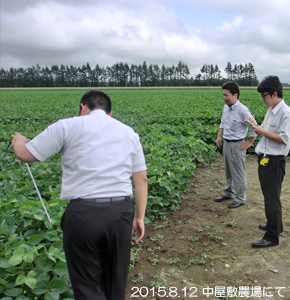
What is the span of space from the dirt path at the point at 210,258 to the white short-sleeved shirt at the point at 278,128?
1.24m

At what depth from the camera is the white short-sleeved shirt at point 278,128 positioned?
338cm

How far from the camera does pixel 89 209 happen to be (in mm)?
1838

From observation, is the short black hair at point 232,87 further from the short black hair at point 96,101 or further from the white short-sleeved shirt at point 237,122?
the short black hair at point 96,101

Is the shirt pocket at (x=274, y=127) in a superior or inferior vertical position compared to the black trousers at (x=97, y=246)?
superior

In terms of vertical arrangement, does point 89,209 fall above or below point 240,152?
above

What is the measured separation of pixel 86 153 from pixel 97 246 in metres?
0.60

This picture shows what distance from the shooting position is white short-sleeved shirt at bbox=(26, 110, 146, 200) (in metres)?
1.89

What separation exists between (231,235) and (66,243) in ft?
9.27

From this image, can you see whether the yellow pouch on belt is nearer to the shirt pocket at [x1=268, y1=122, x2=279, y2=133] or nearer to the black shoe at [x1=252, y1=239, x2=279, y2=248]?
the shirt pocket at [x1=268, y1=122, x2=279, y2=133]

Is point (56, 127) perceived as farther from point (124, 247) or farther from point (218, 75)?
point (218, 75)

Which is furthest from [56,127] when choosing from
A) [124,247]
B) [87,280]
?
[87,280]

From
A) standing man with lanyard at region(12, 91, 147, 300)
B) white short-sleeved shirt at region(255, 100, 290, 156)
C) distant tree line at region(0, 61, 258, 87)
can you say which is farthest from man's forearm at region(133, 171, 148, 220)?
distant tree line at region(0, 61, 258, 87)

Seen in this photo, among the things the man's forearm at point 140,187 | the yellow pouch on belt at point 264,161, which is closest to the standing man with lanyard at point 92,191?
the man's forearm at point 140,187

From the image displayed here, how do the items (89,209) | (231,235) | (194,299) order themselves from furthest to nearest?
(231,235) → (194,299) → (89,209)
